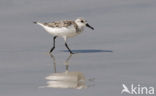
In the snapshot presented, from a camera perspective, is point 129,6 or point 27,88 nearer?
point 27,88

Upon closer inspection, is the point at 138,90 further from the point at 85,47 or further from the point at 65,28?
the point at 65,28

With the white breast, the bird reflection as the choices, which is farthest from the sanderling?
the bird reflection

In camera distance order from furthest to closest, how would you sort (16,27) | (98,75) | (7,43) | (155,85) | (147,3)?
(147,3), (16,27), (7,43), (98,75), (155,85)

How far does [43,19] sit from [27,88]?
639 cm

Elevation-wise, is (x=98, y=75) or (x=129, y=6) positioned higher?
(x=129, y=6)

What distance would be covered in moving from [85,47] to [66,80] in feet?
10.9

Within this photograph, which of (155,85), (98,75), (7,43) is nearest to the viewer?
(155,85)

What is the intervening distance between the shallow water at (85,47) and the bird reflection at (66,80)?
12 centimetres

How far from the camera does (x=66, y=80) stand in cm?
1491

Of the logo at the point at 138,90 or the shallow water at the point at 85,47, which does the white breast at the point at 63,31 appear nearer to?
the shallow water at the point at 85,47

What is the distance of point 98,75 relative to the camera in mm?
15258

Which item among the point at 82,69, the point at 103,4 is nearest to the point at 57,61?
the point at 82,69

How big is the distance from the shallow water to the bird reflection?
0.12 meters

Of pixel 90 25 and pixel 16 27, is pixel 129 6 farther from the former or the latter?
pixel 16 27
